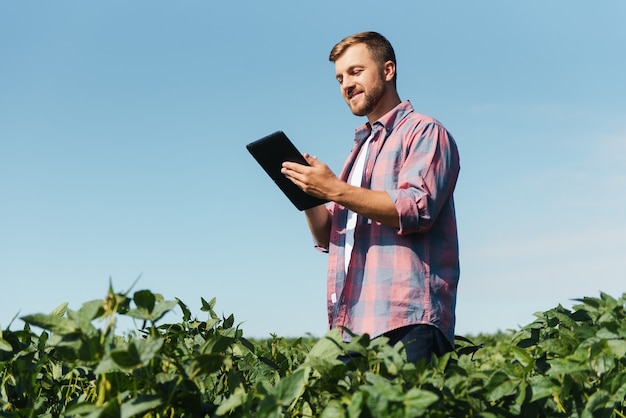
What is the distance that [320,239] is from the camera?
4.62 metres

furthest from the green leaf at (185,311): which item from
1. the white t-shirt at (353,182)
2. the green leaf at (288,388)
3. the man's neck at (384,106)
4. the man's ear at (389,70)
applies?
the man's ear at (389,70)

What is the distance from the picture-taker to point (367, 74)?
4.38 metres

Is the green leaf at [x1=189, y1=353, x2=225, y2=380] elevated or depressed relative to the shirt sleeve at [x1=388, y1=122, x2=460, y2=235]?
depressed

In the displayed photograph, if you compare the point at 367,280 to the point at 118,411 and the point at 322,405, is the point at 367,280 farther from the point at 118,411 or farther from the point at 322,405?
the point at 118,411

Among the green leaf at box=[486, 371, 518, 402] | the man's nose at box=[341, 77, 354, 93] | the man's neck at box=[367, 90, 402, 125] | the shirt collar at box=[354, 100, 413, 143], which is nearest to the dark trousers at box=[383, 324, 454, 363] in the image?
the green leaf at box=[486, 371, 518, 402]

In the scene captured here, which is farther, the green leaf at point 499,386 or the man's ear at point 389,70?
the man's ear at point 389,70

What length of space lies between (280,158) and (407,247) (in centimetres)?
83

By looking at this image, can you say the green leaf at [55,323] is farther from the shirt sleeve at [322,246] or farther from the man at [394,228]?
the shirt sleeve at [322,246]

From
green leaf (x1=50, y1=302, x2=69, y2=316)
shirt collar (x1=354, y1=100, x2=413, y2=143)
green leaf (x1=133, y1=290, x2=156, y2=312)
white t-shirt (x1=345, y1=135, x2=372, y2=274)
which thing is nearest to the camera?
green leaf (x1=133, y1=290, x2=156, y2=312)

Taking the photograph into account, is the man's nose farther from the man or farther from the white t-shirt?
the white t-shirt

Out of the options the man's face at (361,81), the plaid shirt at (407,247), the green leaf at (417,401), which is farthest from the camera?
the man's face at (361,81)

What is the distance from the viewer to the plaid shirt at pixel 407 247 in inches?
146

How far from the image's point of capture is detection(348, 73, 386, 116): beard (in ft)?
14.3

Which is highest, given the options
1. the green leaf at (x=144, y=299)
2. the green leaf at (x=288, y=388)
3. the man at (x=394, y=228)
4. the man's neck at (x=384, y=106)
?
the man's neck at (x=384, y=106)
